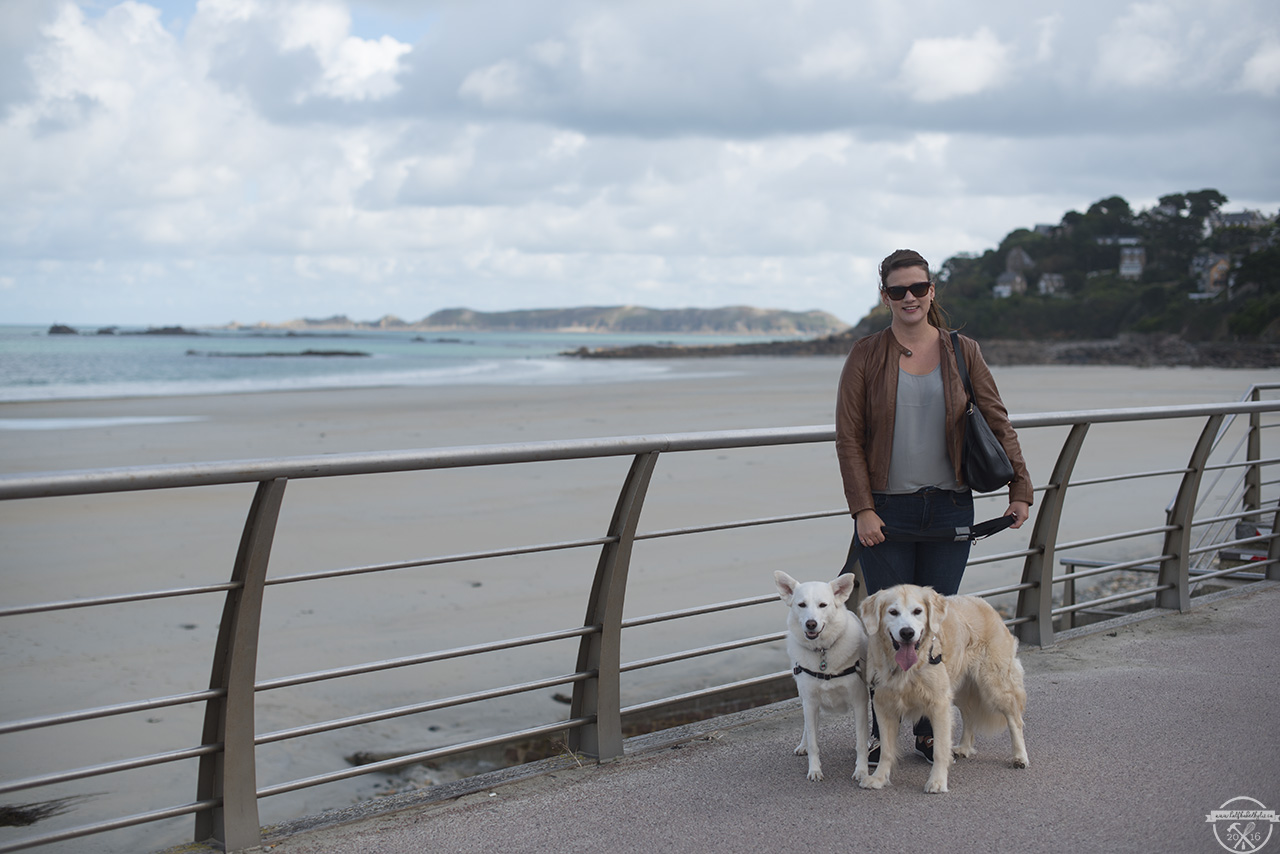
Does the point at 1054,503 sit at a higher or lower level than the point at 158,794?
higher

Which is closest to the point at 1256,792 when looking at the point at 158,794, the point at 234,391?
the point at 158,794

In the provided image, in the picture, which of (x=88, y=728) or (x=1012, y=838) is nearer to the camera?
(x=1012, y=838)

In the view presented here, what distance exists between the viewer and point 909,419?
12.9ft

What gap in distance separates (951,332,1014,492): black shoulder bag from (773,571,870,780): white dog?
0.61m

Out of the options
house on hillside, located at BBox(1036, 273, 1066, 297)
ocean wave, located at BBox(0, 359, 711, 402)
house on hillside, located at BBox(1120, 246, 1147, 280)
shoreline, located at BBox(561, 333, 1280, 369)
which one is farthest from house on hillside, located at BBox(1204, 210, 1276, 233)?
ocean wave, located at BBox(0, 359, 711, 402)

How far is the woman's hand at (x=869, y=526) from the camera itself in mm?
3906

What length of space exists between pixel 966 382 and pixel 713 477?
38.8ft

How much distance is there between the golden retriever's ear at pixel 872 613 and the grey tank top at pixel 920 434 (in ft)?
1.62

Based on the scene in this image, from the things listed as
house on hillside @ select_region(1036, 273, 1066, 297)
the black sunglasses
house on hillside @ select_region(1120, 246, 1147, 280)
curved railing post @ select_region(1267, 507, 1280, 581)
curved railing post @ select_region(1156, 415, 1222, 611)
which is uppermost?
house on hillside @ select_region(1120, 246, 1147, 280)

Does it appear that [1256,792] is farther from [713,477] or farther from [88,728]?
[713,477]

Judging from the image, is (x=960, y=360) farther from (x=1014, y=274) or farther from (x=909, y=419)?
(x=1014, y=274)

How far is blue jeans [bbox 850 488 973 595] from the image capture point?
3.98 m

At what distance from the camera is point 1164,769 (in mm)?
3965

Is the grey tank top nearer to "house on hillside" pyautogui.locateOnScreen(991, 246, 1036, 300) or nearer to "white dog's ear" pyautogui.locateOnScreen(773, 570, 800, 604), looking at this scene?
"white dog's ear" pyautogui.locateOnScreen(773, 570, 800, 604)
